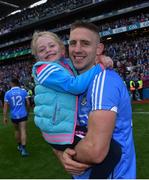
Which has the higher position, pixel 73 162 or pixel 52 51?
pixel 52 51

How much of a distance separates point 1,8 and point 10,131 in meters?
43.9

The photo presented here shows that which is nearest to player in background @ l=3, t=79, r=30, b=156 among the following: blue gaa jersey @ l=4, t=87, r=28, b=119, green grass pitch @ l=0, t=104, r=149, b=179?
blue gaa jersey @ l=4, t=87, r=28, b=119

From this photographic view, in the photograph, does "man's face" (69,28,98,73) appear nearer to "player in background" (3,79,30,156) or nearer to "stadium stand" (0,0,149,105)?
"player in background" (3,79,30,156)

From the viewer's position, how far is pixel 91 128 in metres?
2.00

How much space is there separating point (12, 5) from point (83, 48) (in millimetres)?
52965

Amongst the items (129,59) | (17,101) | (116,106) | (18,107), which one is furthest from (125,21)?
(116,106)

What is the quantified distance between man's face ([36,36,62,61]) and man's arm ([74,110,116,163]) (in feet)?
2.61

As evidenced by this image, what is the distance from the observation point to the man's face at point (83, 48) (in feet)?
7.60

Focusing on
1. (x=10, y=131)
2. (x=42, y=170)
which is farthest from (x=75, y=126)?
(x=10, y=131)

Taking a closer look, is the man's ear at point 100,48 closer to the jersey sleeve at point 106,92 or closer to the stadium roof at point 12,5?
the jersey sleeve at point 106,92

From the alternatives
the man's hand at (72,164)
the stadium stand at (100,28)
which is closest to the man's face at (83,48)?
the man's hand at (72,164)

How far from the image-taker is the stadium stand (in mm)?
31536

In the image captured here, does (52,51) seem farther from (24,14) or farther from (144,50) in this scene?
(24,14)

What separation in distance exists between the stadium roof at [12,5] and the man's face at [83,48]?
50547mm
